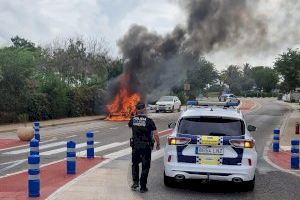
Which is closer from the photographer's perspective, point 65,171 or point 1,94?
point 65,171

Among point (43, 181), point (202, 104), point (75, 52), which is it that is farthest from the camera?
point (75, 52)

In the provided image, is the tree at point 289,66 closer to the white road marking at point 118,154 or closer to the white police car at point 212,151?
the white road marking at point 118,154

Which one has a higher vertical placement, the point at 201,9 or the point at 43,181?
the point at 201,9

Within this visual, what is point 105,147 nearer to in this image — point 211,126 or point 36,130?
point 36,130

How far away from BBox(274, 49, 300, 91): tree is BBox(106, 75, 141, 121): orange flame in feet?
87.6

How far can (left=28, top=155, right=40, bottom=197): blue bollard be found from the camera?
29.1 feet

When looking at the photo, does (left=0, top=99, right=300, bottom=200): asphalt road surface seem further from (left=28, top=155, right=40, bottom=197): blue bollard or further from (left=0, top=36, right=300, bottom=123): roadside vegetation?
(left=0, top=36, right=300, bottom=123): roadside vegetation

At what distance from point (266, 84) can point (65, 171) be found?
446ft

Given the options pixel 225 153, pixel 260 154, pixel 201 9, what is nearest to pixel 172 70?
pixel 201 9

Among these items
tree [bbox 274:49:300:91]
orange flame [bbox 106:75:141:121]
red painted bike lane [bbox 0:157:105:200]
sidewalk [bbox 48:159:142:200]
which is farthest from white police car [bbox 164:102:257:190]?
tree [bbox 274:49:300:91]

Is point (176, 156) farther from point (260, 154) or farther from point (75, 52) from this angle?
point (75, 52)

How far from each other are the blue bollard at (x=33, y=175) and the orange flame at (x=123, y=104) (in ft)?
88.7

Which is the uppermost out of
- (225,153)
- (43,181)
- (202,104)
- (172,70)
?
(172,70)

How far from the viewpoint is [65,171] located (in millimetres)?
12523
